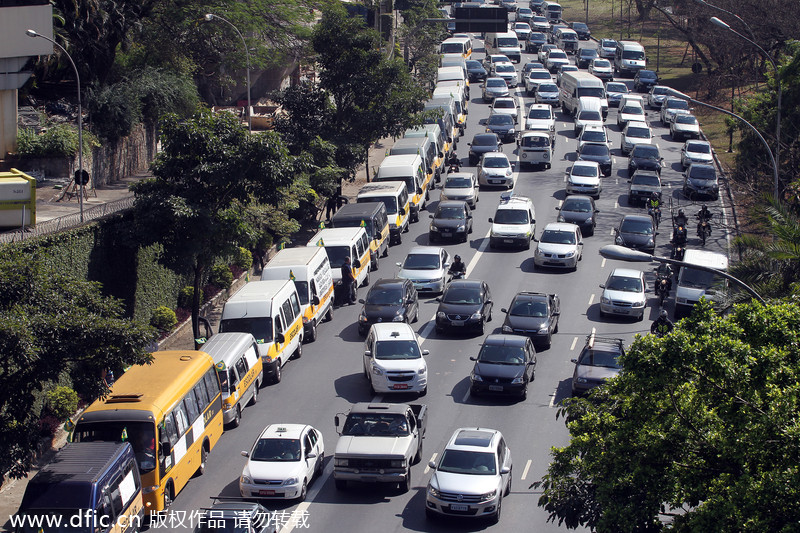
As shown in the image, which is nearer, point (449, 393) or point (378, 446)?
point (378, 446)

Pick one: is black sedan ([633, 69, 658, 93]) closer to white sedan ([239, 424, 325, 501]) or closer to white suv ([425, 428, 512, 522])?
white suv ([425, 428, 512, 522])

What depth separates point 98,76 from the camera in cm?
4859

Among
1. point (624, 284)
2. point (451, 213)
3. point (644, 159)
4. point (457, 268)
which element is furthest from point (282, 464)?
point (644, 159)

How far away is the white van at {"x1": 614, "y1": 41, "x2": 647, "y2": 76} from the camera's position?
258ft

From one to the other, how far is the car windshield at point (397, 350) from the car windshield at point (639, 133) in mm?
32755

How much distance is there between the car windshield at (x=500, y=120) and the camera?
5996 centimetres

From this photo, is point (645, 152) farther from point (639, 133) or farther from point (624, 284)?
point (624, 284)

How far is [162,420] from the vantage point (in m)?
20.7

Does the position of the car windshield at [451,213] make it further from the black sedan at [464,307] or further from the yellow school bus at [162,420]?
the yellow school bus at [162,420]

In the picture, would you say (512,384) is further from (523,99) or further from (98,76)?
(523,99)

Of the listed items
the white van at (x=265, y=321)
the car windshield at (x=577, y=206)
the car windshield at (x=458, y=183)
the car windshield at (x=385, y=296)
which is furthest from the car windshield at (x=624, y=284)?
the car windshield at (x=458, y=183)

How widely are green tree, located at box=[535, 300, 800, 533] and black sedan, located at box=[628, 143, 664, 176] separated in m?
36.0

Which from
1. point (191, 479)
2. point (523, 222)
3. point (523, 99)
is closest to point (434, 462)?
point (191, 479)

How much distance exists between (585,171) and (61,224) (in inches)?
1066
